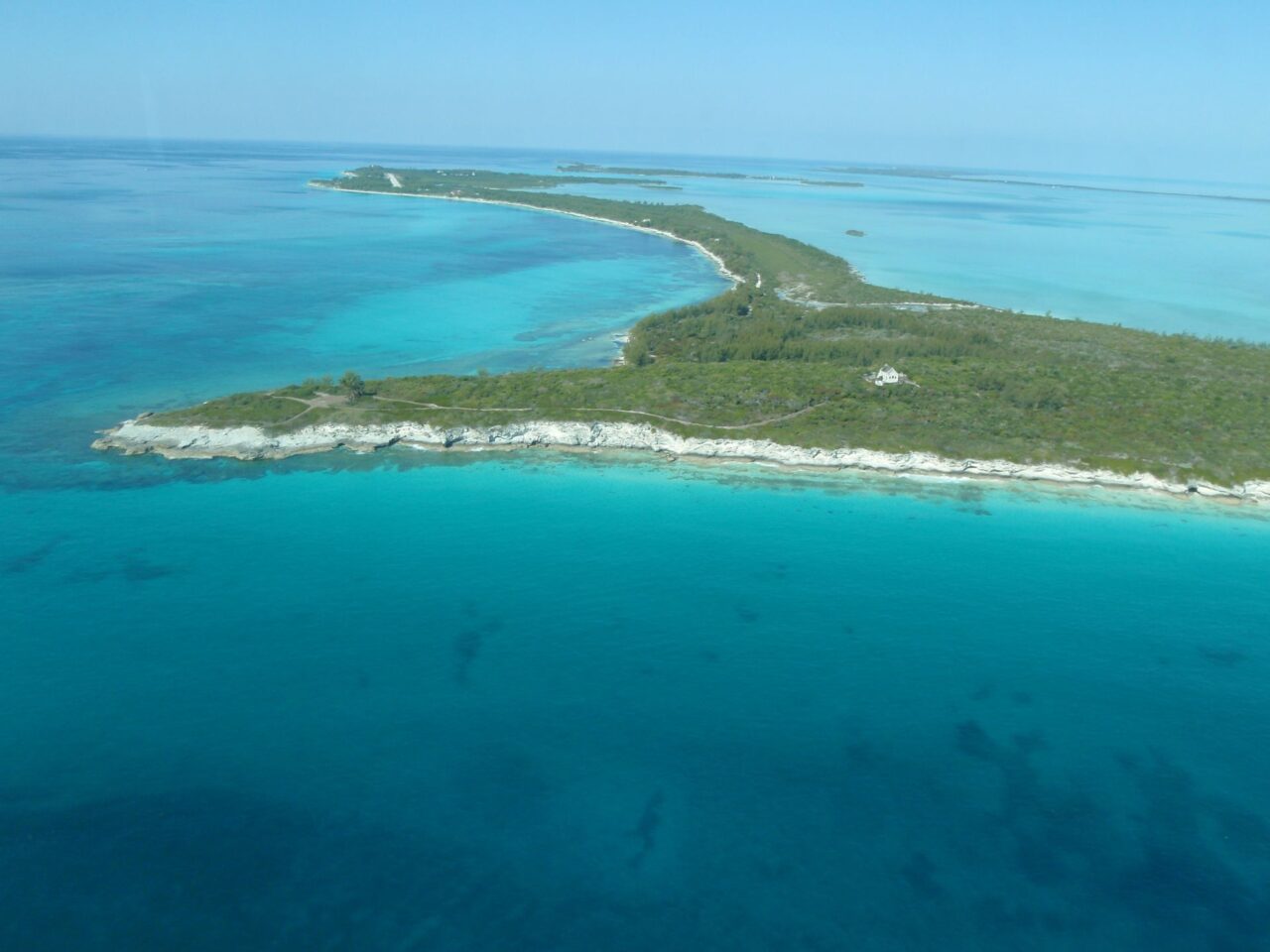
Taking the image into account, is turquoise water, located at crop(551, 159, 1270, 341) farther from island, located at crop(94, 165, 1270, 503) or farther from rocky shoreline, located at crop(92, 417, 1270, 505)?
rocky shoreline, located at crop(92, 417, 1270, 505)

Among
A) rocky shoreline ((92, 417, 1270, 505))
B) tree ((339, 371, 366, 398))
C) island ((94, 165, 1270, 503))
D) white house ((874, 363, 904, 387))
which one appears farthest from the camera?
white house ((874, 363, 904, 387))

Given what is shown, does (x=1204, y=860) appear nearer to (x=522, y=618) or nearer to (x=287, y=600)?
(x=522, y=618)

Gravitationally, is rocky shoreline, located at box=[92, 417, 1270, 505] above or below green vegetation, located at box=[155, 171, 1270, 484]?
below

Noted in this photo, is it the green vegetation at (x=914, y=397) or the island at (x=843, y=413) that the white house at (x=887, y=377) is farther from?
the green vegetation at (x=914, y=397)

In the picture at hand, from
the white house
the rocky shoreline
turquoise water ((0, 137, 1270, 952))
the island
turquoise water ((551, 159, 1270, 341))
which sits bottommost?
turquoise water ((0, 137, 1270, 952))

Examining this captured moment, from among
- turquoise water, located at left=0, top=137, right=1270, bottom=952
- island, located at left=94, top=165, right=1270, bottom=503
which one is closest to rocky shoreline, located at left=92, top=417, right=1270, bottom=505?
island, located at left=94, top=165, right=1270, bottom=503

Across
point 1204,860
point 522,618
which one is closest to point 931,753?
point 1204,860

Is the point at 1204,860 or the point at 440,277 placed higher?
the point at 440,277
